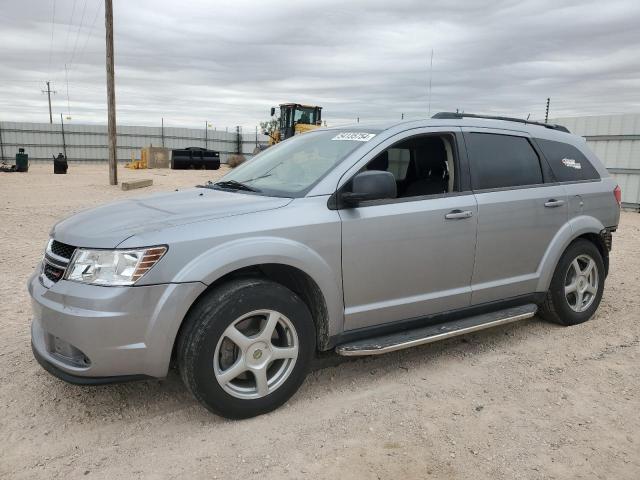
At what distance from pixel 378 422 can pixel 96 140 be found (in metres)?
40.3

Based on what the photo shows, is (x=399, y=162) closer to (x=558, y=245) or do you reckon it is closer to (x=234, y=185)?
(x=234, y=185)

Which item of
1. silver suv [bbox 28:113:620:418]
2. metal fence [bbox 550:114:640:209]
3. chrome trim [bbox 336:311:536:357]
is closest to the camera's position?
silver suv [bbox 28:113:620:418]

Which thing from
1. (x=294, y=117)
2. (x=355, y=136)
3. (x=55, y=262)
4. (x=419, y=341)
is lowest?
(x=419, y=341)

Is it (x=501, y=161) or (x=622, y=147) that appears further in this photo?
(x=622, y=147)

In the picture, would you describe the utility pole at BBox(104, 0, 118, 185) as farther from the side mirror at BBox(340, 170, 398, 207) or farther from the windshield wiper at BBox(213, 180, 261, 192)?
the side mirror at BBox(340, 170, 398, 207)

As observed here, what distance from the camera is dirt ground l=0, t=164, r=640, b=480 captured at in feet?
8.82

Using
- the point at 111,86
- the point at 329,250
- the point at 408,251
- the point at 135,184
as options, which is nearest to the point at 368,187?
the point at 329,250

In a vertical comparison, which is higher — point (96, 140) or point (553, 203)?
point (96, 140)

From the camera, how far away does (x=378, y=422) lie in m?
3.11

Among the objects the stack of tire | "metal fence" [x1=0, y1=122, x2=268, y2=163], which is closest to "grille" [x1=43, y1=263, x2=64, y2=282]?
the stack of tire

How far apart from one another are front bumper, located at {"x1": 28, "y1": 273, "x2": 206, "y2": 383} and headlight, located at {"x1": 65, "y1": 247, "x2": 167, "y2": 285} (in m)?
0.05

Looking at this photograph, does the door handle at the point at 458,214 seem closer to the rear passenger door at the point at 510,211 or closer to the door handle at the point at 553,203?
the rear passenger door at the point at 510,211

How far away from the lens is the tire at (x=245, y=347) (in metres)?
2.87

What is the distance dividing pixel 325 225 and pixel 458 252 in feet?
3.77
